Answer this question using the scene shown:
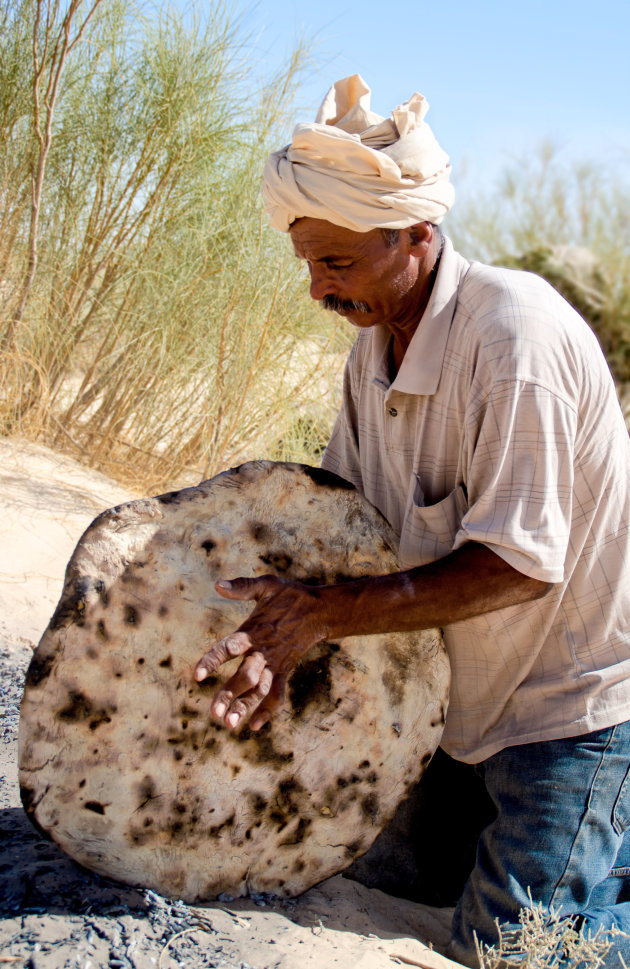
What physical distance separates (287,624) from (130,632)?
317 mm

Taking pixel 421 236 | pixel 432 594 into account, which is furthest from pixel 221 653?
pixel 421 236

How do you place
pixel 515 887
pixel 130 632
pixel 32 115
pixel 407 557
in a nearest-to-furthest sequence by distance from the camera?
pixel 130 632, pixel 515 887, pixel 407 557, pixel 32 115

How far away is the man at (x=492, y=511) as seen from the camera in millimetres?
1710

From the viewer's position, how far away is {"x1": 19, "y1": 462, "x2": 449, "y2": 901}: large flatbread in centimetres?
166

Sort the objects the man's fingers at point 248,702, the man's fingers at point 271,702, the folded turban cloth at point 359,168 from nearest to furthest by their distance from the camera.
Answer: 1. the man's fingers at point 248,702
2. the man's fingers at point 271,702
3. the folded turban cloth at point 359,168

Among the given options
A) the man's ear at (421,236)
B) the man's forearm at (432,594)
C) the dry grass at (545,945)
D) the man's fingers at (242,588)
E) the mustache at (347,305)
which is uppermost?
the man's ear at (421,236)

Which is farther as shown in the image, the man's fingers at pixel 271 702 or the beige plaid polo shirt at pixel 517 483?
the beige plaid polo shirt at pixel 517 483

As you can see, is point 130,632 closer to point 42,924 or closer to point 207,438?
point 42,924

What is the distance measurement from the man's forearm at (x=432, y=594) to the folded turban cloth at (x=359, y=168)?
2.36ft

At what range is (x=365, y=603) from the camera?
67.1 inches

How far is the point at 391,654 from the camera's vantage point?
196 centimetres

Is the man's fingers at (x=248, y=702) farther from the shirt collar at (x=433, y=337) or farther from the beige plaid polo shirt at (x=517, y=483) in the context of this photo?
the shirt collar at (x=433, y=337)

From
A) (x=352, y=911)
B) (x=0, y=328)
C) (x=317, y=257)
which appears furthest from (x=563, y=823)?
(x=0, y=328)

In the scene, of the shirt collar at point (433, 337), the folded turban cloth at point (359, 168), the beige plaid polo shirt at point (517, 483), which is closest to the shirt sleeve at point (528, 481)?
the beige plaid polo shirt at point (517, 483)
